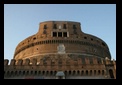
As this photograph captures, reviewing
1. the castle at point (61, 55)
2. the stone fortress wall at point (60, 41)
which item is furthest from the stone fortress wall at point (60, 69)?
the stone fortress wall at point (60, 41)

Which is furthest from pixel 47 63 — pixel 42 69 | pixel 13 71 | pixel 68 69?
pixel 13 71

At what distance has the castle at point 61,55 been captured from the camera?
629 inches

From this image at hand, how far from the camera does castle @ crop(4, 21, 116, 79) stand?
15984 mm

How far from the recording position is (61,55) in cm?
2144

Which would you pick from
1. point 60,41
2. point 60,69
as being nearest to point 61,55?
point 60,41

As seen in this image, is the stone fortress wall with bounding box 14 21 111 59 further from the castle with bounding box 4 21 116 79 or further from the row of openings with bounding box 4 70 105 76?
the row of openings with bounding box 4 70 105 76

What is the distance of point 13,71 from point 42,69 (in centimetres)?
239

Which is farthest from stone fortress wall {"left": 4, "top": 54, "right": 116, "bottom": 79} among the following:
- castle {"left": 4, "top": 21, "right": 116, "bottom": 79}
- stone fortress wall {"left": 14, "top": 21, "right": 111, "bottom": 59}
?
stone fortress wall {"left": 14, "top": 21, "right": 111, "bottom": 59}

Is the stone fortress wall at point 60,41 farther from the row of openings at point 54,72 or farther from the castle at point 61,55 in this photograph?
the row of openings at point 54,72
